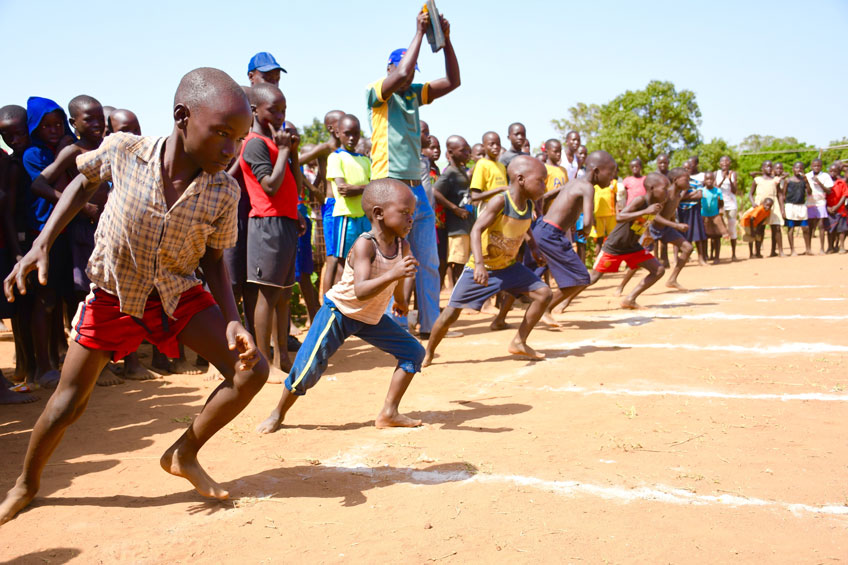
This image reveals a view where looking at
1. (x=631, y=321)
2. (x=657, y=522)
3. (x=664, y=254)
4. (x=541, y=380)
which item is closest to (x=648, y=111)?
(x=664, y=254)

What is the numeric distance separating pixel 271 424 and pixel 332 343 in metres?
0.63

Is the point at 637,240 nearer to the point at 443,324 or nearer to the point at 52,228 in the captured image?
the point at 443,324

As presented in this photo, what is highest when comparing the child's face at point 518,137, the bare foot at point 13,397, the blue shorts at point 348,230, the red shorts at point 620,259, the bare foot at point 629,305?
the child's face at point 518,137

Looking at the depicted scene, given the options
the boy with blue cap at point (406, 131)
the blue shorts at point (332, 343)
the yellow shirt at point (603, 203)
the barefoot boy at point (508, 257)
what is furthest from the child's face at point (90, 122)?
the yellow shirt at point (603, 203)

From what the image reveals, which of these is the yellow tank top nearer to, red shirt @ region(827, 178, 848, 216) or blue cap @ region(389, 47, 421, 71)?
blue cap @ region(389, 47, 421, 71)

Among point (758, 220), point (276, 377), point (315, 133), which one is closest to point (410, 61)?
point (276, 377)

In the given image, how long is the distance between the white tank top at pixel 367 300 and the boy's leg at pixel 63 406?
1465mm

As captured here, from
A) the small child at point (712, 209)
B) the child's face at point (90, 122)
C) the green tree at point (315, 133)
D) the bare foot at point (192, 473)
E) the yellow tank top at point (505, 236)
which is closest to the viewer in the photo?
the bare foot at point (192, 473)

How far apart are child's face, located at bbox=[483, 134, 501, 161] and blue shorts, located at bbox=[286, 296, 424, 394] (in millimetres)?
5180

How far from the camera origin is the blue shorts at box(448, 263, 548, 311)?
6.41 meters

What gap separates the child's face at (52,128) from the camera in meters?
5.75

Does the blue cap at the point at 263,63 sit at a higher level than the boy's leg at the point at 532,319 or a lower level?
higher

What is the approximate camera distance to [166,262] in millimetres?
3158

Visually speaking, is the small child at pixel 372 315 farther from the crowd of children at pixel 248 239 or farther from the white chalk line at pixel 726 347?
the white chalk line at pixel 726 347
